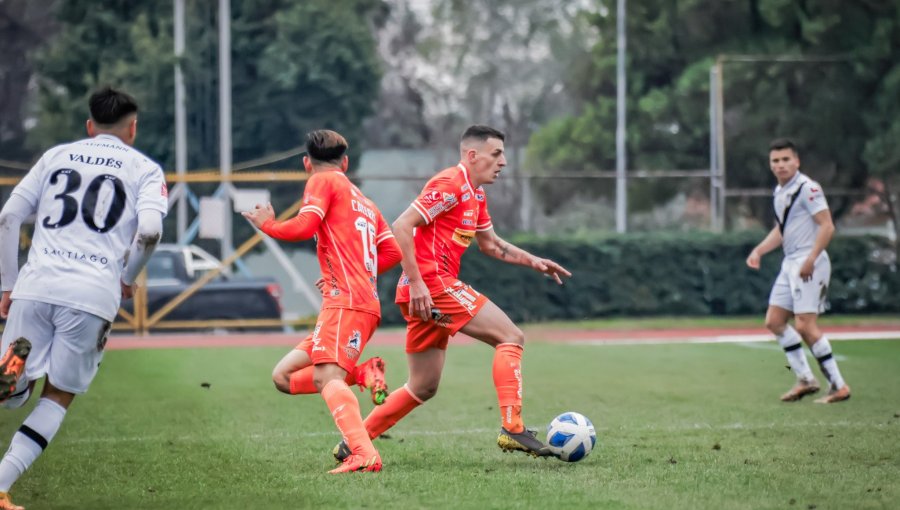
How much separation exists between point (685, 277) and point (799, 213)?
14.7 m

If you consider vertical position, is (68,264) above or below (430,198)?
below

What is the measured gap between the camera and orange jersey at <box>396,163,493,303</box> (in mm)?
7547

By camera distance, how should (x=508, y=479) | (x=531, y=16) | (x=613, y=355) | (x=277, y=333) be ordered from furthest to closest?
1. (x=531, y=16)
2. (x=277, y=333)
3. (x=613, y=355)
4. (x=508, y=479)

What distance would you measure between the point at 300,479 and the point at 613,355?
1052 centimetres

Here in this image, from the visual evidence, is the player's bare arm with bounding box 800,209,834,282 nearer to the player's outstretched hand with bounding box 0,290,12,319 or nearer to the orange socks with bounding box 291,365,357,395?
the orange socks with bounding box 291,365,357,395

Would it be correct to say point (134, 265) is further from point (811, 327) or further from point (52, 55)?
point (52, 55)

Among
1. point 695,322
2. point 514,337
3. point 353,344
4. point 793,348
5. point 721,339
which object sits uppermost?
point 353,344

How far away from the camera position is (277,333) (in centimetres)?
2231

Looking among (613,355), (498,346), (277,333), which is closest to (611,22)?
(277,333)

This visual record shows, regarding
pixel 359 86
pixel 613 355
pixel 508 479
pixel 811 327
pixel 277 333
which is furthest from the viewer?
pixel 359 86

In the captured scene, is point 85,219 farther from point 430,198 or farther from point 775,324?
point 775,324

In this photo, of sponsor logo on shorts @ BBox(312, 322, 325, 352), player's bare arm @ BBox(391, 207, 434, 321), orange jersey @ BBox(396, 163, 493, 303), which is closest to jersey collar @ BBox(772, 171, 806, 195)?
orange jersey @ BBox(396, 163, 493, 303)

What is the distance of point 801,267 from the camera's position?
11.0 metres

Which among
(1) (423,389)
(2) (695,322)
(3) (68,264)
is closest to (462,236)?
(1) (423,389)
